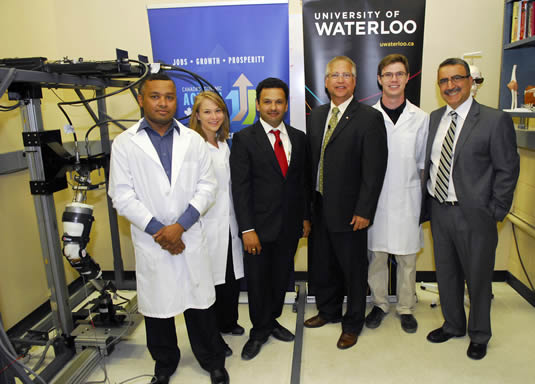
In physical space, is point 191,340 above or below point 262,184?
below

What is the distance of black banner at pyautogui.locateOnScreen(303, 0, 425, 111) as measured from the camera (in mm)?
2914

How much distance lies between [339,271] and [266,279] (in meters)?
0.60

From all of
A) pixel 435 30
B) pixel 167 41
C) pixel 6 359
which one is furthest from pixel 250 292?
pixel 435 30

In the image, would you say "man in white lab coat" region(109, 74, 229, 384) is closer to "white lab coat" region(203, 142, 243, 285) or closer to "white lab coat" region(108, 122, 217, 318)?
"white lab coat" region(108, 122, 217, 318)

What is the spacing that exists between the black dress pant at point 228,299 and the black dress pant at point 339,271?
22.5 inches

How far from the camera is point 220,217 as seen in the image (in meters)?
2.37

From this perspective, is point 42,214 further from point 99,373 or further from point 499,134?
point 499,134

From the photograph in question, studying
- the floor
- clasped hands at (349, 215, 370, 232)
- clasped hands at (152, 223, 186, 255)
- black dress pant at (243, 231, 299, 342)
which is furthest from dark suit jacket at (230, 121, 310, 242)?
the floor

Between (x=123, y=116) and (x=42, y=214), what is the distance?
5.04ft

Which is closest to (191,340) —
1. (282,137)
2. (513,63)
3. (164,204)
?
(164,204)

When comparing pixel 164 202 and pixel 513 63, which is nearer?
pixel 164 202

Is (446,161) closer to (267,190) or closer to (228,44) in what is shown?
(267,190)

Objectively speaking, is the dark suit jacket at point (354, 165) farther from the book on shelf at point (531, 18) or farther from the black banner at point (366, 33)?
the book on shelf at point (531, 18)

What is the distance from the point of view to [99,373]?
2424mm
